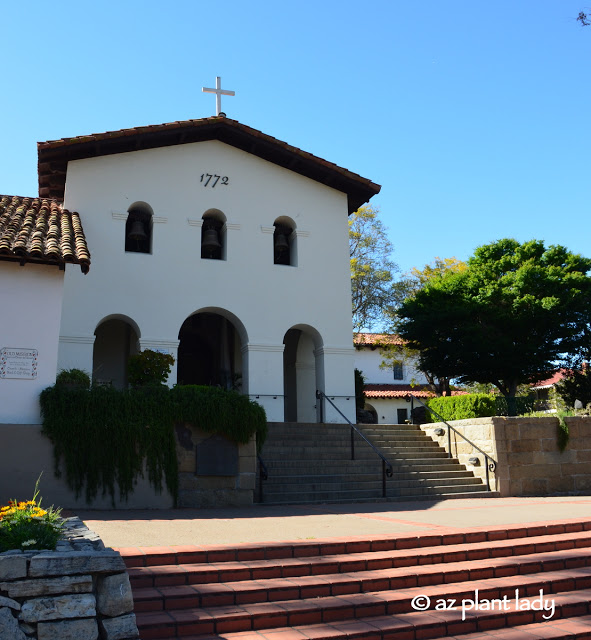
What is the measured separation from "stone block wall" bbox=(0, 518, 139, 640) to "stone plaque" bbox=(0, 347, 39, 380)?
271 inches

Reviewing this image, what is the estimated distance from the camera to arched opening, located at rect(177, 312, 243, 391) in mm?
20000

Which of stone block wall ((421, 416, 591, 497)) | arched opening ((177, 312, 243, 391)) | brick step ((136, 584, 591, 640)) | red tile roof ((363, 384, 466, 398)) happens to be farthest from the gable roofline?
red tile roof ((363, 384, 466, 398))

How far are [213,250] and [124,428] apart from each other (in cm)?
803

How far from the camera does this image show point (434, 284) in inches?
996

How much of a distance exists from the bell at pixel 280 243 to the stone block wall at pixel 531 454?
7.15 metres

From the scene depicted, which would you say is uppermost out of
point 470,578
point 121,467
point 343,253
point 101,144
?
point 101,144

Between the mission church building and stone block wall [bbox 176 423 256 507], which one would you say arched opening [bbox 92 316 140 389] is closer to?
the mission church building

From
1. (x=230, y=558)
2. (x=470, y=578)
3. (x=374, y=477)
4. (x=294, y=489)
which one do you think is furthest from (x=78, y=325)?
(x=470, y=578)

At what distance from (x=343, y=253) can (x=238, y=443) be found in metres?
8.66

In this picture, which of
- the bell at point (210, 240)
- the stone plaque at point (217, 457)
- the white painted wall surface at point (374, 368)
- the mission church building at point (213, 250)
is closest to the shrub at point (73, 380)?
the stone plaque at point (217, 457)

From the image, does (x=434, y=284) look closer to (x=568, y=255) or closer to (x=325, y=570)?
(x=568, y=255)

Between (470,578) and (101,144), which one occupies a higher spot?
(101,144)

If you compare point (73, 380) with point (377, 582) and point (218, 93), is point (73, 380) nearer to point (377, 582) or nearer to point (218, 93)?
point (377, 582)

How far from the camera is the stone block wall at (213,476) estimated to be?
463 inches
